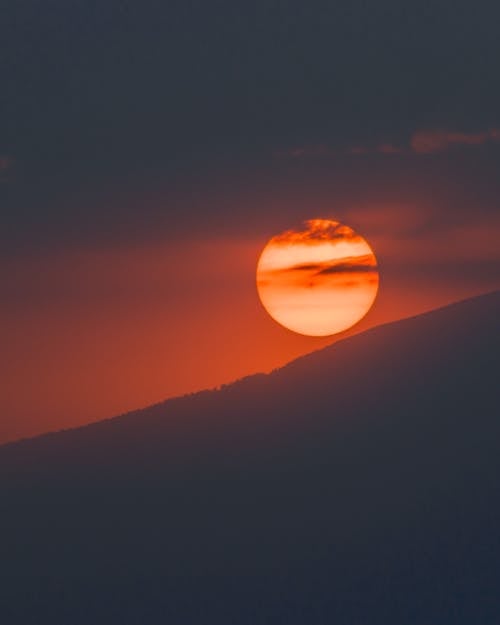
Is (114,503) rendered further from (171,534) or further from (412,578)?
(412,578)

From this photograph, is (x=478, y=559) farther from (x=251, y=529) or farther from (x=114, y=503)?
(x=114, y=503)

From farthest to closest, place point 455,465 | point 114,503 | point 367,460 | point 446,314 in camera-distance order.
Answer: point 446,314 < point 114,503 < point 367,460 < point 455,465

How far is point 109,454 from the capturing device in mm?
133875

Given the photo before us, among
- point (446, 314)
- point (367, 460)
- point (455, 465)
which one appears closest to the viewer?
point (455, 465)

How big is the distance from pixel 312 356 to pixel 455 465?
31044 millimetres

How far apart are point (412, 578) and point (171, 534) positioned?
23.1 meters

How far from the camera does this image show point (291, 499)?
114938 millimetres

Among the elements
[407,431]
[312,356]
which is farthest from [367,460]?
[312,356]

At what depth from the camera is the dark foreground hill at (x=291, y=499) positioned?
325 feet

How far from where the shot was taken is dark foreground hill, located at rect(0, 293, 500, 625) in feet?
325

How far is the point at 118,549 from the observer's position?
115750mm

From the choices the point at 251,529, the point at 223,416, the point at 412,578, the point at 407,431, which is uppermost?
the point at 223,416

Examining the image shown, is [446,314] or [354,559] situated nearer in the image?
[354,559]

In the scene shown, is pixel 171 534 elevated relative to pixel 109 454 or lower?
lower
